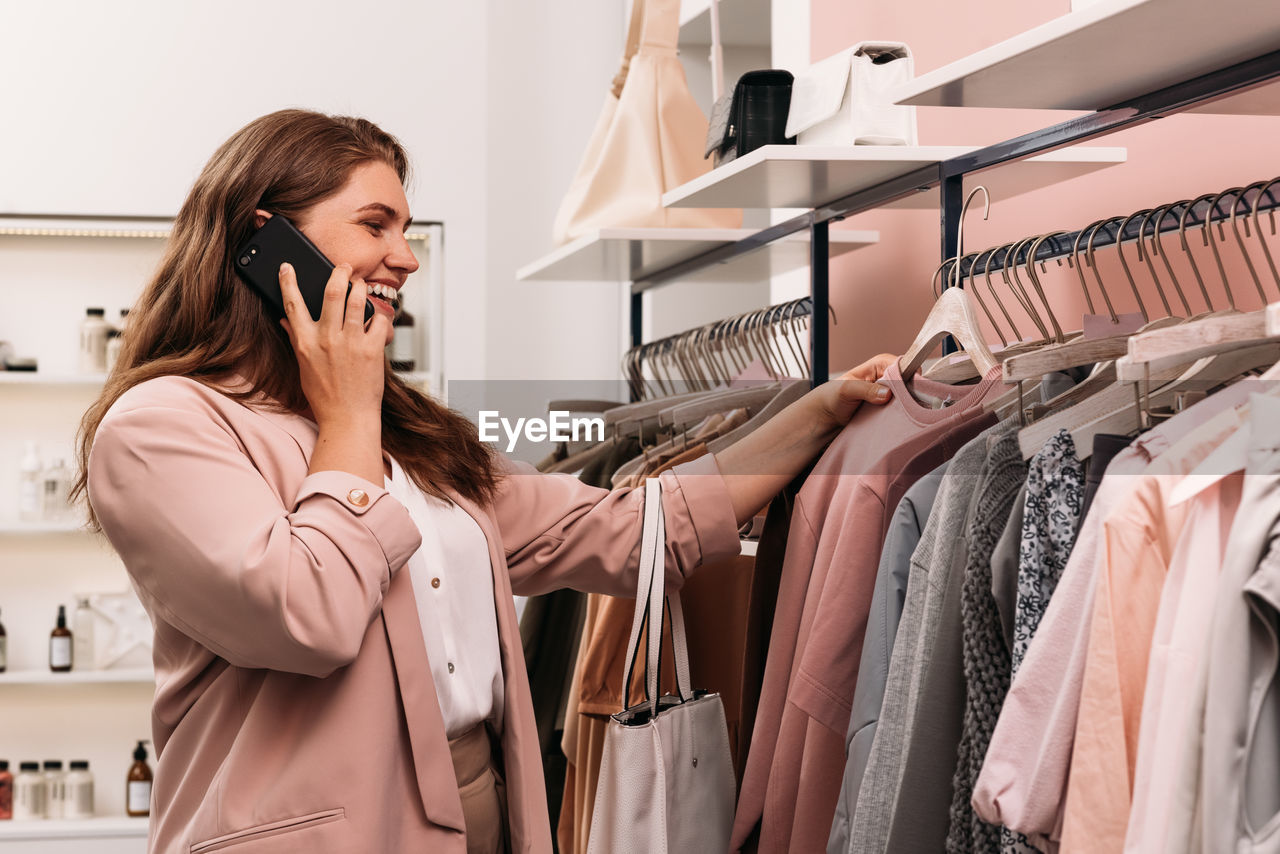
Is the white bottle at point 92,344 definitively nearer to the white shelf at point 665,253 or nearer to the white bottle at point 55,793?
the white bottle at point 55,793

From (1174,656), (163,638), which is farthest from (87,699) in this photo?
(1174,656)

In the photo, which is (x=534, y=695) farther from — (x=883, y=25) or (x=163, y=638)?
(x=883, y=25)

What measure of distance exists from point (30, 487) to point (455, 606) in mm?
2640

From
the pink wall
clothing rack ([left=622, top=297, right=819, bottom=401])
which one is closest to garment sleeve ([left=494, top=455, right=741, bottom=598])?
clothing rack ([left=622, top=297, right=819, bottom=401])

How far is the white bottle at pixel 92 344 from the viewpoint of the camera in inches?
142

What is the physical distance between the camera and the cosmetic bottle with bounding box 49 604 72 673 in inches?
139

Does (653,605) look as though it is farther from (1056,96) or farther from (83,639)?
(83,639)

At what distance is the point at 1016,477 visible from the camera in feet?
3.87

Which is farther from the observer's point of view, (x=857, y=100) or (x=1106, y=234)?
(x=857, y=100)

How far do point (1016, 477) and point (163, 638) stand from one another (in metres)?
0.93

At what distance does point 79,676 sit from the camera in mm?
3486

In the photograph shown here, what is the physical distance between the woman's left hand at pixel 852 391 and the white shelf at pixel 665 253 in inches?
27.2

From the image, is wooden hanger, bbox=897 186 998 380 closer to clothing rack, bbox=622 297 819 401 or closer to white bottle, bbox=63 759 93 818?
clothing rack, bbox=622 297 819 401
